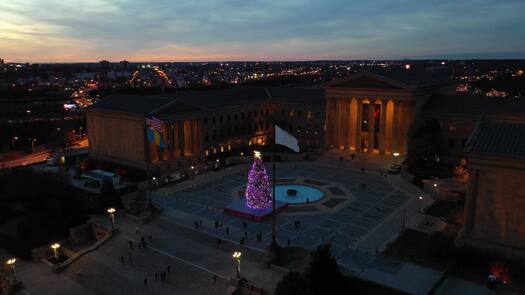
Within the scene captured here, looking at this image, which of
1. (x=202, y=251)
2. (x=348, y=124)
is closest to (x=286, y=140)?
→ (x=202, y=251)

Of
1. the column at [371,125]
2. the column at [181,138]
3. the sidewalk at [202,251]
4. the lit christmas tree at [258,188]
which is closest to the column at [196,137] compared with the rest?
the column at [181,138]

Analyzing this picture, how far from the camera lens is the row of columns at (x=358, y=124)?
7275cm

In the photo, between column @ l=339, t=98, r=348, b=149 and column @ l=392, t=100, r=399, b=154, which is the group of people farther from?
column @ l=339, t=98, r=348, b=149

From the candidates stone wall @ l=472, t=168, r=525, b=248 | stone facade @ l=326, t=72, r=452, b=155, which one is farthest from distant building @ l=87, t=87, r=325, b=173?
stone wall @ l=472, t=168, r=525, b=248

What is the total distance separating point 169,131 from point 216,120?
45.1 ft

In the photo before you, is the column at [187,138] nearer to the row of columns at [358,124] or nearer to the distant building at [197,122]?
the distant building at [197,122]

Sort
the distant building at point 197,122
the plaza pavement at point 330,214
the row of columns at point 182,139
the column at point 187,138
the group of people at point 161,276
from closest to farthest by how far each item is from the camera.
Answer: the group of people at point 161,276, the plaza pavement at point 330,214, the distant building at point 197,122, the row of columns at point 182,139, the column at point 187,138

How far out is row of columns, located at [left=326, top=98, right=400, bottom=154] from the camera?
72.8 metres

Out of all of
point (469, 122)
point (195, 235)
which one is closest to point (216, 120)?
point (195, 235)

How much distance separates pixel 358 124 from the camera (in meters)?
76.3

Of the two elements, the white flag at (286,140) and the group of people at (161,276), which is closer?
the white flag at (286,140)

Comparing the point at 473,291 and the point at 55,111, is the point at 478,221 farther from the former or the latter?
the point at 55,111

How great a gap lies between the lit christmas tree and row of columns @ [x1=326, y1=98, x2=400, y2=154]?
32.4 meters

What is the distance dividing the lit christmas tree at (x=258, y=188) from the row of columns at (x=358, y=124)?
106 ft
